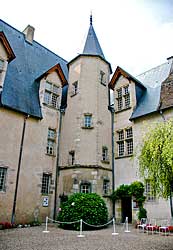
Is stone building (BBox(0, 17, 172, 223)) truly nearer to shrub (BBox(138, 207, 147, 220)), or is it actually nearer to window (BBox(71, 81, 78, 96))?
window (BBox(71, 81, 78, 96))

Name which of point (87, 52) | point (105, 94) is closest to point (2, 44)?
point (87, 52)

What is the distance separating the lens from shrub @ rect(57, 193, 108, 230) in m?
11.5

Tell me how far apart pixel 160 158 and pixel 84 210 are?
5535 mm

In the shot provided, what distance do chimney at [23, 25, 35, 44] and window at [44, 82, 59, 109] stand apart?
5430mm

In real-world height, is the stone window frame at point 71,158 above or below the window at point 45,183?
above

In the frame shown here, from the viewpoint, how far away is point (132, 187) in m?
13.6

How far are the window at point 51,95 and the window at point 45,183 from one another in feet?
16.0

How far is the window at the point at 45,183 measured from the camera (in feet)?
47.6

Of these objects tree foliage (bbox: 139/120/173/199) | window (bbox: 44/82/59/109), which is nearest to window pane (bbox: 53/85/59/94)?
window (bbox: 44/82/59/109)

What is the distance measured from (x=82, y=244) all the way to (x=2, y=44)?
12151mm

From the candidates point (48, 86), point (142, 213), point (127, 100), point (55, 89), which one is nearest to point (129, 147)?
point (127, 100)

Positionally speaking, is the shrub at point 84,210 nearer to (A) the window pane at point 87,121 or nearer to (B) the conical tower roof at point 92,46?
(A) the window pane at point 87,121

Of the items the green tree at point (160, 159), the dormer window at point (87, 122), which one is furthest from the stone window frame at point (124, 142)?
the green tree at point (160, 159)

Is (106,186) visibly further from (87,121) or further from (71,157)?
(87,121)
